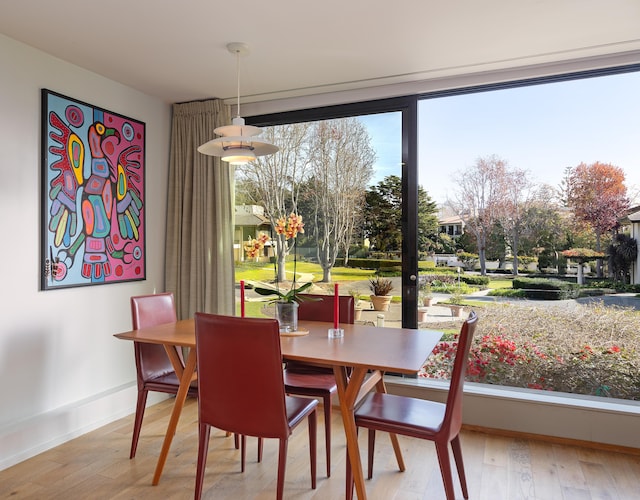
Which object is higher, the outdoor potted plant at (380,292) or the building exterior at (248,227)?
the building exterior at (248,227)

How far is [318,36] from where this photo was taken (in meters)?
2.70

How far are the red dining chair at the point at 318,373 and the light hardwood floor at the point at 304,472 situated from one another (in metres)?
0.33

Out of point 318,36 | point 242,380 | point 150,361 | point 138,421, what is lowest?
point 138,421

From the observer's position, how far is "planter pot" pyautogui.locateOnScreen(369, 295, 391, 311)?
3.59 m

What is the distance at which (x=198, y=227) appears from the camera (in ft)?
12.7

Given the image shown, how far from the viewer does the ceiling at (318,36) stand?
2.38 metres

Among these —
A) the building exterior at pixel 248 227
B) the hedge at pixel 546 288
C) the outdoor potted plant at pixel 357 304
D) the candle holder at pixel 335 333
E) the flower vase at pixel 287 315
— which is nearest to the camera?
the candle holder at pixel 335 333

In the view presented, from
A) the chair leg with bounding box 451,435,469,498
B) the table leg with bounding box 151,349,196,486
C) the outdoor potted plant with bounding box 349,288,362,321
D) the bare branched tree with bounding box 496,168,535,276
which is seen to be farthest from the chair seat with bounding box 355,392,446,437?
the bare branched tree with bounding box 496,168,535,276

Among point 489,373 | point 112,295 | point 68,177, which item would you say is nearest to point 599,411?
point 489,373

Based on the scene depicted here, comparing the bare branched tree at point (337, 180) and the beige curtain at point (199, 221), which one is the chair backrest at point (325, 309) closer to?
the bare branched tree at point (337, 180)

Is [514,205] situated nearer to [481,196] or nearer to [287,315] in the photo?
[481,196]

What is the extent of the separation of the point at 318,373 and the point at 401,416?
851 millimetres

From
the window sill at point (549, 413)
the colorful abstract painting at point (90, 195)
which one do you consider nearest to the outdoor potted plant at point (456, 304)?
the window sill at point (549, 413)

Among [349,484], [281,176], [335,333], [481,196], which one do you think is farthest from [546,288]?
[281,176]
